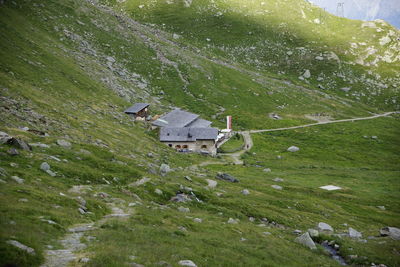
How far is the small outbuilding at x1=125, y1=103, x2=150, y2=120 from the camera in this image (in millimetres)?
86500

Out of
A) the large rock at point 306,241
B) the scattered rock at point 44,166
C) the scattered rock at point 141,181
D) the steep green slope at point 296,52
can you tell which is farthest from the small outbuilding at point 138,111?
the steep green slope at point 296,52

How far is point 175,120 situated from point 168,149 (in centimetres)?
2291

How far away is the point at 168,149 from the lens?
7312cm

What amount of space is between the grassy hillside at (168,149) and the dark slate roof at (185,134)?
2.90 meters

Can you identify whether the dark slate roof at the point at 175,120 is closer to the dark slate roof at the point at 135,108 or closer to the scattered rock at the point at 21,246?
the dark slate roof at the point at 135,108

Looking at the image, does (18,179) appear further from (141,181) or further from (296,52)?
(296,52)

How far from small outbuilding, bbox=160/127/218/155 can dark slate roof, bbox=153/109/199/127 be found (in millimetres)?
4508

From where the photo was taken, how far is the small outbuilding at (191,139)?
85562 mm

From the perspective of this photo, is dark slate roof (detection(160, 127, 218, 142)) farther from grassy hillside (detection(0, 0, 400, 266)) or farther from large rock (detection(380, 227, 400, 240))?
large rock (detection(380, 227, 400, 240))

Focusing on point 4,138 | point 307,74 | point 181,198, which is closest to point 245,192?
point 181,198

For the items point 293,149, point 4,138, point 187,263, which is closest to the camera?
point 187,263

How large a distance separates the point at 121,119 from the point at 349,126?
3700 inches

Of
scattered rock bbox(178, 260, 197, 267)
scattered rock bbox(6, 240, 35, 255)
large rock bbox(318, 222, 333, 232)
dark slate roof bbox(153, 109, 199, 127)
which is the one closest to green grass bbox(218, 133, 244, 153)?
dark slate roof bbox(153, 109, 199, 127)

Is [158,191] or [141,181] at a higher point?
[141,181]
